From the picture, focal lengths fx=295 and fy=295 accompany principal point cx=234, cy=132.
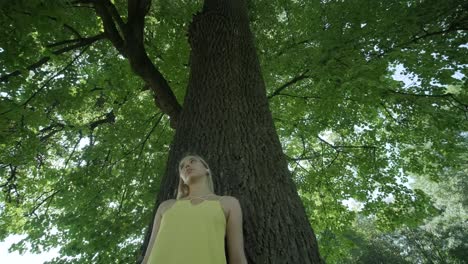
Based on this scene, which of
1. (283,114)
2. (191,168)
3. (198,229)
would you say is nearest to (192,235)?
(198,229)

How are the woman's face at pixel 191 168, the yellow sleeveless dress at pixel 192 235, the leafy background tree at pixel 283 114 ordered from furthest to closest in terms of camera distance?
the leafy background tree at pixel 283 114 < the woman's face at pixel 191 168 < the yellow sleeveless dress at pixel 192 235

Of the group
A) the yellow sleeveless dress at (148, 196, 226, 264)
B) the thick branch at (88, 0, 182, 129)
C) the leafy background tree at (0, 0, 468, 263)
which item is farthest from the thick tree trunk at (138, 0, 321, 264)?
the leafy background tree at (0, 0, 468, 263)

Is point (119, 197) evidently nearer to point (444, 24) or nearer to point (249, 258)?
point (249, 258)

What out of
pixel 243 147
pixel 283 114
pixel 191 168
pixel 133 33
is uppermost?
pixel 283 114

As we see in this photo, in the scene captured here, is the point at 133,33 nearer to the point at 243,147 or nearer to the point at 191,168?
the point at 243,147

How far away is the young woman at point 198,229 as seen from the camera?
5.14ft

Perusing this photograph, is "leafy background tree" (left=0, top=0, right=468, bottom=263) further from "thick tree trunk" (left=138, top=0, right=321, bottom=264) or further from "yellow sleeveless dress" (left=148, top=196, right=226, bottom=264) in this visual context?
"yellow sleeveless dress" (left=148, top=196, right=226, bottom=264)

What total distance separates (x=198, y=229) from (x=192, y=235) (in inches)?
2.1

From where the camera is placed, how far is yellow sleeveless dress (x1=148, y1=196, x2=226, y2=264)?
1.55 m

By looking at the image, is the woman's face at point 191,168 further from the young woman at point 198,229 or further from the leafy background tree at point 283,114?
the leafy background tree at point 283,114

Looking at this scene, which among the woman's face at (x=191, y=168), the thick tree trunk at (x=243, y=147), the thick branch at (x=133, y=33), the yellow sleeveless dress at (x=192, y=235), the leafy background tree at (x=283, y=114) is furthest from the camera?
the leafy background tree at (x=283, y=114)

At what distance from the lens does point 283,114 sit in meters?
8.95

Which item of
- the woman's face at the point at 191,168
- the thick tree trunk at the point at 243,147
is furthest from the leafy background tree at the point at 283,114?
the woman's face at the point at 191,168

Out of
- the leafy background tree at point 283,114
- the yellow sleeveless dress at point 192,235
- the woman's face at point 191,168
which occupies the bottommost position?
the yellow sleeveless dress at point 192,235
